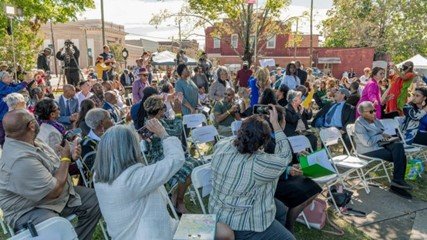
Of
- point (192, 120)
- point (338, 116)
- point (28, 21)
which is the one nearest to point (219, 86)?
point (192, 120)

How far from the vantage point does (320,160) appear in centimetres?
419

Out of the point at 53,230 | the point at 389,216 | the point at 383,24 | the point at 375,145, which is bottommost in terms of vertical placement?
the point at 389,216

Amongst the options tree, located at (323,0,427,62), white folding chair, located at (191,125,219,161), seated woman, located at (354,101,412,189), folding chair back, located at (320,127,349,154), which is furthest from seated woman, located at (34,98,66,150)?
tree, located at (323,0,427,62)

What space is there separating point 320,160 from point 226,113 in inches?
91.6

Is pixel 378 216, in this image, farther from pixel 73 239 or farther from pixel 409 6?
pixel 409 6

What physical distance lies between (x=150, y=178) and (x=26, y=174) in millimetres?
955

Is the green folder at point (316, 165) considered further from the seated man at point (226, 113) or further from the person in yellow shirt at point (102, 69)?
the person in yellow shirt at point (102, 69)

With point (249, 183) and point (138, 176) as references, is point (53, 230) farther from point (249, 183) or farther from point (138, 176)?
point (249, 183)

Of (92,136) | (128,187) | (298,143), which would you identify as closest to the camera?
(128,187)

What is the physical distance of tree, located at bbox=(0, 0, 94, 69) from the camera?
14.1 m

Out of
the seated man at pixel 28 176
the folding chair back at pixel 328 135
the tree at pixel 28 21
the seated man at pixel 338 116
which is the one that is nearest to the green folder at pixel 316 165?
the folding chair back at pixel 328 135

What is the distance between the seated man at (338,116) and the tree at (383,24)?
29.0 meters

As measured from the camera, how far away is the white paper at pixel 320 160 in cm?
405

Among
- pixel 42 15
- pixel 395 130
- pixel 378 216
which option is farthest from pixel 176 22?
pixel 378 216
